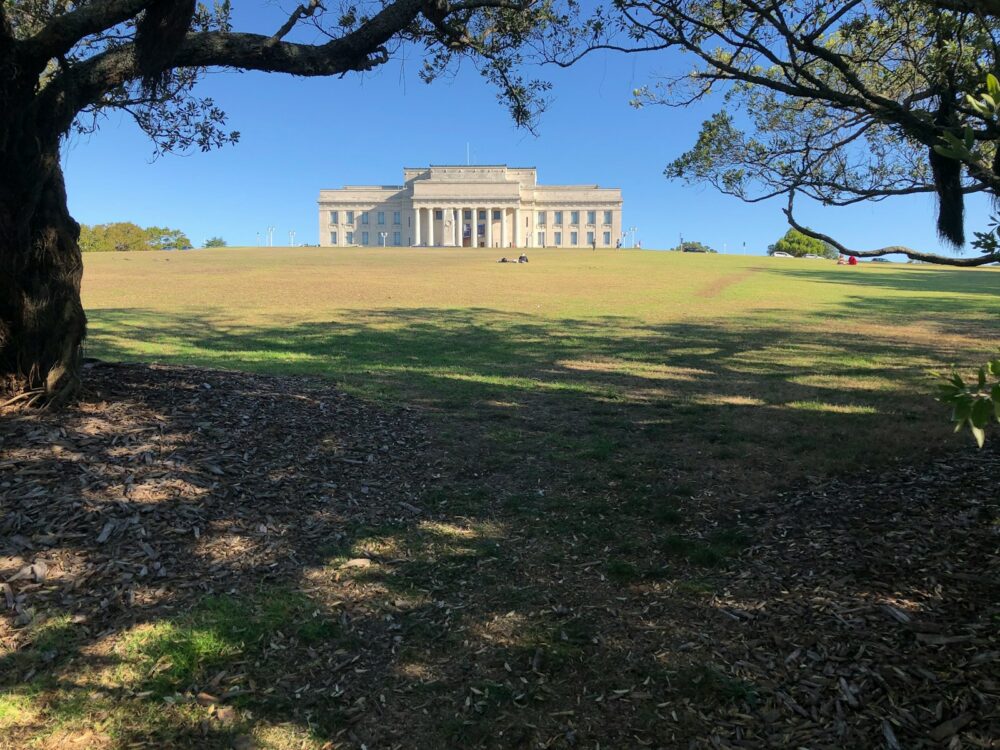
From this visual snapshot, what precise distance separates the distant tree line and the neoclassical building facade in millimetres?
28246

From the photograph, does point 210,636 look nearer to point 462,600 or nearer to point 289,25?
point 462,600

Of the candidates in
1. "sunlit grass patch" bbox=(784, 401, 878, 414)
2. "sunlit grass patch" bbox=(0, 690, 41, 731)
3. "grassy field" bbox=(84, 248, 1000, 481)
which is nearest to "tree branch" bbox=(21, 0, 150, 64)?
"sunlit grass patch" bbox=(0, 690, 41, 731)

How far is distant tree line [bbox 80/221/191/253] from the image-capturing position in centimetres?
9312

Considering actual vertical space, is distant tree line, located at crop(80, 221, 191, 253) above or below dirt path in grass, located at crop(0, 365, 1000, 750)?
above

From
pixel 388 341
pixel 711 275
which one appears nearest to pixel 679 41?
pixel 388 341

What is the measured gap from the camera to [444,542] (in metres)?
4.56

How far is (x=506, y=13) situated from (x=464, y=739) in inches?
326

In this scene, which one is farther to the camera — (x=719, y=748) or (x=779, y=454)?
(x=779, y=454)

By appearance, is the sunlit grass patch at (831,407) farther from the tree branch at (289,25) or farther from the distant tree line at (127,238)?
the distant tree line at (127,238)

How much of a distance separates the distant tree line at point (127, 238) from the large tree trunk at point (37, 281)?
98.2 meters

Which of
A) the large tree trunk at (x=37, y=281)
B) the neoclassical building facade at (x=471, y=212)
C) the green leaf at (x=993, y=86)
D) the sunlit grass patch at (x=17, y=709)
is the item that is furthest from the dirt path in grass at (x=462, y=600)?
the neoclassical building facade at (x=471, y=212)

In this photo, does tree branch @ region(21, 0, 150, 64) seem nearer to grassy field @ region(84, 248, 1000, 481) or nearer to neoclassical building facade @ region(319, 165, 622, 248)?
grassy field @ region(84, 248, 1000, 481)

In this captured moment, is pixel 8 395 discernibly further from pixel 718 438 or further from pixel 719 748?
pixel 718 438

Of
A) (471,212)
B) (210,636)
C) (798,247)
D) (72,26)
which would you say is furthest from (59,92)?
(471,212)
